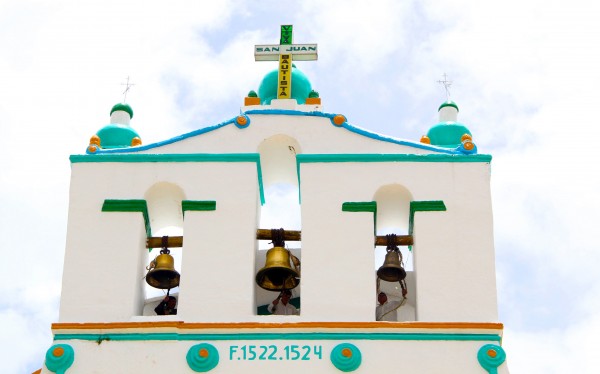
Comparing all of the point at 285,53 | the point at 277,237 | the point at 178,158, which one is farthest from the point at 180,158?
the point at 285,53

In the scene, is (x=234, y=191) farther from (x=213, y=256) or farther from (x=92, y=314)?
(x=92, y=314)

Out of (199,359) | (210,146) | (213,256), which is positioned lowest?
(199,359)

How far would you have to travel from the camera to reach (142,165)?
21266mm

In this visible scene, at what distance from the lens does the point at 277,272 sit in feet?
68.8

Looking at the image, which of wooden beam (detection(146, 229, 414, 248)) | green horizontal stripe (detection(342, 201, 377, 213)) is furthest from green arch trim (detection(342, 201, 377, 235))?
wooden beam (detection(146, 229, 414, 248))

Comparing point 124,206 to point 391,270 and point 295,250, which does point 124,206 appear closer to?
point 295,250

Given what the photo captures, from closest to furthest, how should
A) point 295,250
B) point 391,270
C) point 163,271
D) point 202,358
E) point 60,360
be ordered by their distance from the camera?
point 202,358, point 60,360, point 163,271, point 391,270, point 295,250

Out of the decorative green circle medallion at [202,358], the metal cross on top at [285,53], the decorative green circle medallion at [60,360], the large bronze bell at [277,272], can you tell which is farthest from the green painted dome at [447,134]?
the decorative green circle medallion at [60,360]

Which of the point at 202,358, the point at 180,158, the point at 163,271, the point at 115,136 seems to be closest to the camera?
the point at 202,358

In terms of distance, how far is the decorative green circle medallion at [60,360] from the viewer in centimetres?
1977

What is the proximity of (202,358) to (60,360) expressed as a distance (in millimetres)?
1538

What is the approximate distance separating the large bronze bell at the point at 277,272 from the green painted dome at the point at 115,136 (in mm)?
2450

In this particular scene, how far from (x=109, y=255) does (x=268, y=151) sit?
2434mm

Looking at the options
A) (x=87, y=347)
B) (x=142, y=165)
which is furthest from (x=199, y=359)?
(x=142, y=165)
